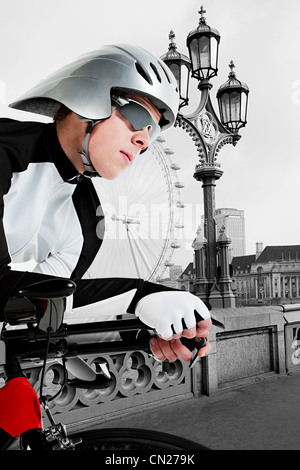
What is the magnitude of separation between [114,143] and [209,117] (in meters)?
5.28

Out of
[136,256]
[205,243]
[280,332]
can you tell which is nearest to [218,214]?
[205,243]

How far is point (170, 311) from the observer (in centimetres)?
81

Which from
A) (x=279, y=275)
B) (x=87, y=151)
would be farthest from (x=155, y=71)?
(x=279, y=275)

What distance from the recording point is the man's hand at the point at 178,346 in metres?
0.82

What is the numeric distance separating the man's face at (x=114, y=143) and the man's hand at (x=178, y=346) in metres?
0.39

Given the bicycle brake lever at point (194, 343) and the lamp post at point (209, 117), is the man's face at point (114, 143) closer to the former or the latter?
the bicycle brake lever at point (194, 343)

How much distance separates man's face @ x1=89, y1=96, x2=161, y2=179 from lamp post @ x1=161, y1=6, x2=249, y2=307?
11.9 feet

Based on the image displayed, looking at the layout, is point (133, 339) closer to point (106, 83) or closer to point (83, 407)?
point (106, 83)

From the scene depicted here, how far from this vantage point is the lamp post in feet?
17.4

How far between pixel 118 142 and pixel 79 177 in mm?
135

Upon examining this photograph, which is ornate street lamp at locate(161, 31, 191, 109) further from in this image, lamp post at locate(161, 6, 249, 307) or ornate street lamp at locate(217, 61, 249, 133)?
ornate street lamp at locate(217, 61, 249, 133)

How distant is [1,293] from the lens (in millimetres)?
824

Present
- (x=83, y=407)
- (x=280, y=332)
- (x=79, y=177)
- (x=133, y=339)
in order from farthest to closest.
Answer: (x=280, y=332), (x=83, y=407), (x=79, y=177), (x=133, y=339)

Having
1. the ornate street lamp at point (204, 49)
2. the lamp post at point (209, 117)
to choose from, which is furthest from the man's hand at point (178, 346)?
the ornate street lamp at point (204, 49)
